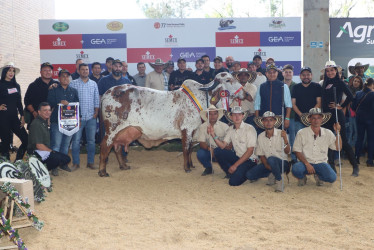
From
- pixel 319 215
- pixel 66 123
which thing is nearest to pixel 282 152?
pixel 319 215

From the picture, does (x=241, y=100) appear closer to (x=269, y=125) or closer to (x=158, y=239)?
(x=269, y=125)

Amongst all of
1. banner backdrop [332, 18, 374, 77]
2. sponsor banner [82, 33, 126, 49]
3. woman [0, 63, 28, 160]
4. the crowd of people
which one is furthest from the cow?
banner backdrop [332, 18, 374, 77]

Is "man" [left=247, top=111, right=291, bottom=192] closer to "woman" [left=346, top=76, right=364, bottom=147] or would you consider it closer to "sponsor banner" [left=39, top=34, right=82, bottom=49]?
"woman" [left=346, top=76, right=364, bottom=147]

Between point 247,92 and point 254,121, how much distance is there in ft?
3.37

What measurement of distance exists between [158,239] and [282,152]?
2.80 meters

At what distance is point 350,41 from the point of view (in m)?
11.1

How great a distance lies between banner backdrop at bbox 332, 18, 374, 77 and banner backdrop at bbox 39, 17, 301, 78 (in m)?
1.20

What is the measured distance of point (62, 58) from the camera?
1064 cm

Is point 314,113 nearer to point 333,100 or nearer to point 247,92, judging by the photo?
point 333,100

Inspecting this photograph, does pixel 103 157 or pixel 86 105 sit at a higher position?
pixel 86 105

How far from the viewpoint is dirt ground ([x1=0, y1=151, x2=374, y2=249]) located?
434 centimetres

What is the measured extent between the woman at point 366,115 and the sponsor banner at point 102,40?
6.05m

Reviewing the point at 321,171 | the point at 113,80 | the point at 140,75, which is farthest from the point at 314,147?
the point at 140,75

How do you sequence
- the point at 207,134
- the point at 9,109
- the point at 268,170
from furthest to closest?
the point at 9,109, the point at 207,134, the point at 268,170
